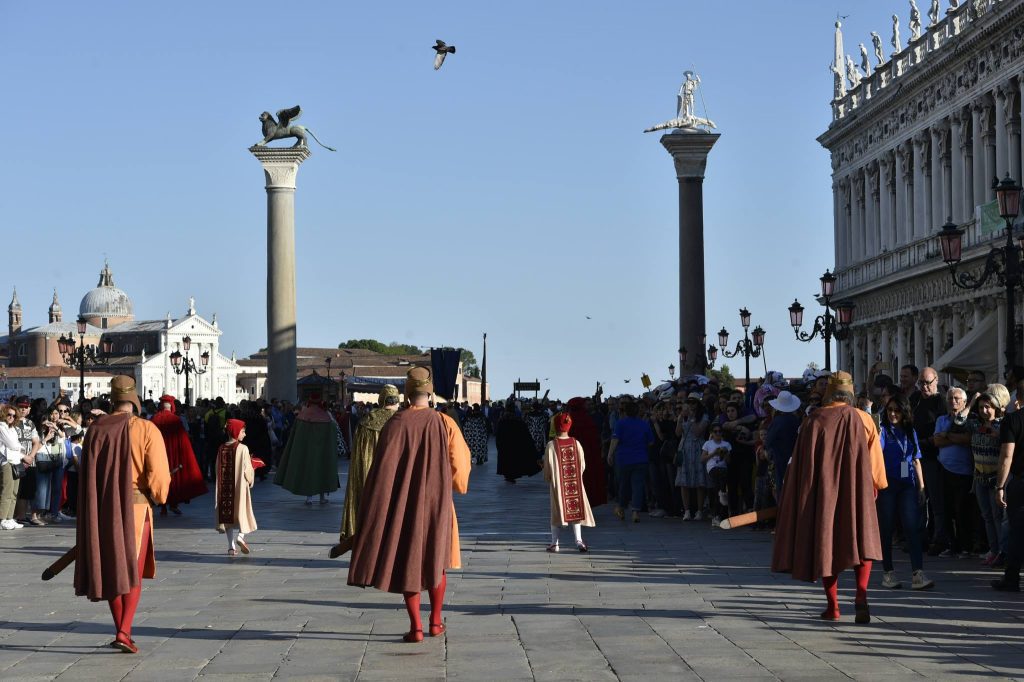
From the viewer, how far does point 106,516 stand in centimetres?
894

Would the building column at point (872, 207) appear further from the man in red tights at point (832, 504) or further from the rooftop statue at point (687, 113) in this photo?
the man in red tights at point (832, 504)

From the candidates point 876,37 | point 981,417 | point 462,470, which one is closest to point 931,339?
point 876,37

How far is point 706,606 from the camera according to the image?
10.5m

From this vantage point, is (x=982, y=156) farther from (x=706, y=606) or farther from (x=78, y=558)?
(x=78, y=558)

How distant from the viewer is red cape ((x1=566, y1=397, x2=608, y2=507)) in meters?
19.3

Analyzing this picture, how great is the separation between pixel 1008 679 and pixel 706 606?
10.0 ft

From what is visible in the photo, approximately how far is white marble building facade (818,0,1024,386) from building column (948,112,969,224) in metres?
0.05

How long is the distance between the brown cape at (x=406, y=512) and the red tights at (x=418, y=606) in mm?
71

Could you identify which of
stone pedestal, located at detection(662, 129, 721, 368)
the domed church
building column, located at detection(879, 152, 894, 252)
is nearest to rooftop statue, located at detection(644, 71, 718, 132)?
stone pedestal, located at detection(662, 129, 721, 368)

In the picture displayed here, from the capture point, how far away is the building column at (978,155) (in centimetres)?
4294

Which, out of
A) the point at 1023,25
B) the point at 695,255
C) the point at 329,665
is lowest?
the point at 329,665

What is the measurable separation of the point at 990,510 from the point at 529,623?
456 centimetres

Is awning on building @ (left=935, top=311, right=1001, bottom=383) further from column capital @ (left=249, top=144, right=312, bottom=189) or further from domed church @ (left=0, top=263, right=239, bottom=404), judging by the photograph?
domed church @ (left=0, top=263, right=239, bottom=404)

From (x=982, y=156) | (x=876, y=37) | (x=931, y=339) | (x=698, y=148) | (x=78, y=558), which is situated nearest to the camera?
(x=78, y=558)
